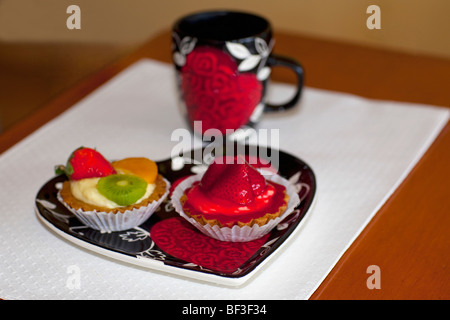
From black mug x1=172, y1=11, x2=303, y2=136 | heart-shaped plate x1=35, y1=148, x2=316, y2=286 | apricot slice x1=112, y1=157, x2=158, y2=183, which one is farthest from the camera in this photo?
black mug x1=172, y1=11, x2=303, y2=136

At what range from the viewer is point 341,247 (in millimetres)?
786

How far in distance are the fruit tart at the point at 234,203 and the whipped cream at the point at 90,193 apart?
2.6 inches

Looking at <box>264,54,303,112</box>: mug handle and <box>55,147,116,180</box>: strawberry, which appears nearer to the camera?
<box>55,147,116,180</box>: strawberry

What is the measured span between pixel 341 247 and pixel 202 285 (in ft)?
0.58

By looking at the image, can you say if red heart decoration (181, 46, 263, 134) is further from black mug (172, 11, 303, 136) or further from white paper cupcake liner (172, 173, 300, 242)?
white paper cupcake liner (172, 173, 300, 242)

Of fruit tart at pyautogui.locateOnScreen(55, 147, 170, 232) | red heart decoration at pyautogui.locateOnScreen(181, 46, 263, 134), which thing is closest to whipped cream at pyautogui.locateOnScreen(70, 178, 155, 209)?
fruit tart at pyautogui.locateOnScreen(55, 147, 170, 232)

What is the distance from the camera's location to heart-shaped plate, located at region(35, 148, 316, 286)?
27.9 inches

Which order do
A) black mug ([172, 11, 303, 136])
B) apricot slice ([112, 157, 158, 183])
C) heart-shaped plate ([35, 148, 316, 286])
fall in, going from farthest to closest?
black mug ([172, 11, 303, 136]), apricot slice ([112, 157, 158, 183]), heart-shaped plate ([35, 148, 316, 286])

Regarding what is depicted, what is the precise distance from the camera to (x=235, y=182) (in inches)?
30.8

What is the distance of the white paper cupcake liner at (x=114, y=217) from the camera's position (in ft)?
2.51

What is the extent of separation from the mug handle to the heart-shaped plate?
23cm

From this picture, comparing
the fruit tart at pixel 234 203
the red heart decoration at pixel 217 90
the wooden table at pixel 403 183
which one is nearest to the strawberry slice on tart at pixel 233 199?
the fruit tart at pixel 234 203

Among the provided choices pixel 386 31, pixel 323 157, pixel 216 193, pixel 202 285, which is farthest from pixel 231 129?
pixel 386 31

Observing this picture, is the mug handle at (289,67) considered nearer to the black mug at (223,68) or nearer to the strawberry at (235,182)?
the black mug at (223,68)
